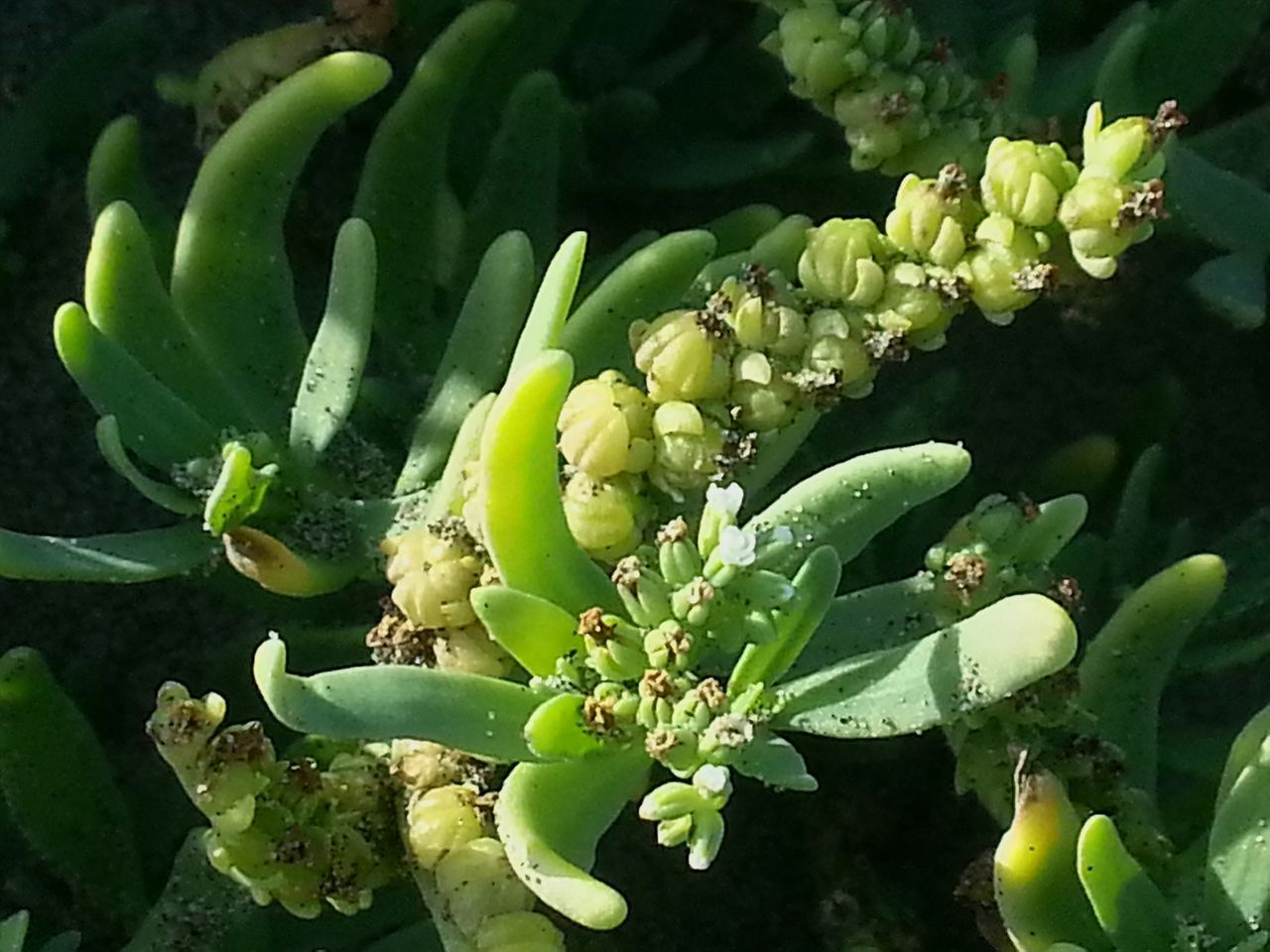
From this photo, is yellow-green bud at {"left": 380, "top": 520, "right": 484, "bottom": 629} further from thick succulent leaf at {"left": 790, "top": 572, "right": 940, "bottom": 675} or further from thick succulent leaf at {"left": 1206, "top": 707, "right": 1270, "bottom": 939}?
thick succulent leaf at {"left": 1206, "top": 707, "right": 1270, "bottom": 939}

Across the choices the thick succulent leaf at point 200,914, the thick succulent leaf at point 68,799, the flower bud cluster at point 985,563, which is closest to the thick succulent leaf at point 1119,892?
the flower bud cluster at point 985,563

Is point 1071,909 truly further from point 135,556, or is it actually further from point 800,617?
point 135,556

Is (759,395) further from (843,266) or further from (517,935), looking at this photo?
(517,935)

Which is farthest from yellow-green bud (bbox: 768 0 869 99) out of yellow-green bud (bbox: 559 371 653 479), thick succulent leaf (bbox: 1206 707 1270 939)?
thick succulent leaf (bbox: 1206 707 1270 939)

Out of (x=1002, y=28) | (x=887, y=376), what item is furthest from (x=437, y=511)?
(x=1002, y=28)

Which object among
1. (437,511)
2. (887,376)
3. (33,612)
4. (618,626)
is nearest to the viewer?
(618,626)

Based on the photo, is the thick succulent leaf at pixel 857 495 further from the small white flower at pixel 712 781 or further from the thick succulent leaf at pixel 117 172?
the thick succulent leaf at pixel 117 172
